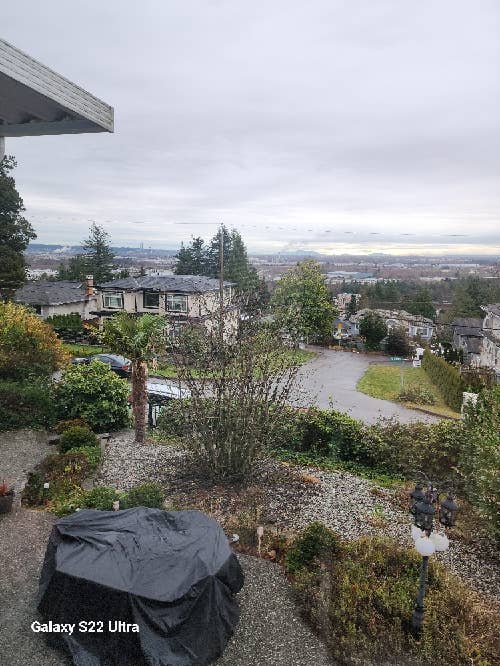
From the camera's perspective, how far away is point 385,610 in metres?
5.73

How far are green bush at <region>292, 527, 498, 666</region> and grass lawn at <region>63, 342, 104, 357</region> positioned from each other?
2017cm

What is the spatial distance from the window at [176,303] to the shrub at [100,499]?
75.0ft

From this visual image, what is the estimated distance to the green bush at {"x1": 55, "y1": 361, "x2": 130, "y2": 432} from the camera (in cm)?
1277

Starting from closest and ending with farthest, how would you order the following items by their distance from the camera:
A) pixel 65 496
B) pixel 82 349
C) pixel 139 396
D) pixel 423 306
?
pixel 65 496 → pixel 139 396 → pixel 82 349 → pixel 423 306

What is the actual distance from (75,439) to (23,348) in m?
4.99

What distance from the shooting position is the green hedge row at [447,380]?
64.5 ft

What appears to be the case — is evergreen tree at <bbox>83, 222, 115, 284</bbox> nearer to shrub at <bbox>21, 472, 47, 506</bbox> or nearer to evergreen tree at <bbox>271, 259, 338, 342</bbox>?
evergreen tree at <bbox>271, 259, 338, 342</bbox>

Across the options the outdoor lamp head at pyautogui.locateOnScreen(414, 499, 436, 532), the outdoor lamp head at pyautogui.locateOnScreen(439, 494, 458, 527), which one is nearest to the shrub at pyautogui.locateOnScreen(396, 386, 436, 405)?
the outdoor lamp head at pyautogui.locateOnScreen(439, 494, 458, 527)

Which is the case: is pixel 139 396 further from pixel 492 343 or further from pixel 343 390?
pixel 492 343

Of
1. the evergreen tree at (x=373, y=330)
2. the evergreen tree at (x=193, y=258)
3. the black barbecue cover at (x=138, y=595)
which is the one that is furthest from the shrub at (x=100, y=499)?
the evergreen tree at (x=193, y=258)

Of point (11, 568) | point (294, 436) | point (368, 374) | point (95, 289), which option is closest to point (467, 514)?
point (294, 436)

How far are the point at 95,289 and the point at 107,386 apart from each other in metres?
21.4

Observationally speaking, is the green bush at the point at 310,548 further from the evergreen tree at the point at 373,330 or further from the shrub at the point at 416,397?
the evergreen tree at the point at 373,330

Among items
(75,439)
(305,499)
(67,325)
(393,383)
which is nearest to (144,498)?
(305,499)
